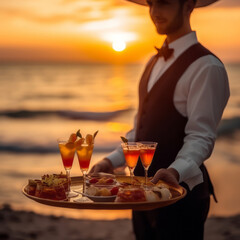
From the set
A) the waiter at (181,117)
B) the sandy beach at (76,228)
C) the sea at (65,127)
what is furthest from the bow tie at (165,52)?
the sea at (65,127)

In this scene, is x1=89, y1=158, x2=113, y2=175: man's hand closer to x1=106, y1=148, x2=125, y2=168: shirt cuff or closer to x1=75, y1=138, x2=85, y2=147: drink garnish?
x1=106, y1=148, x2=125, y2=168: shirt cuff

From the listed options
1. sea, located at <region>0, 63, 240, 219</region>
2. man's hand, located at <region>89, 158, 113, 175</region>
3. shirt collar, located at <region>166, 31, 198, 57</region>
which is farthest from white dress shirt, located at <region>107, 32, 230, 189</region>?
sea, located at <region>0, 63, 240, 219</region>

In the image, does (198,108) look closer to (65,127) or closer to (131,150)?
(131,150)

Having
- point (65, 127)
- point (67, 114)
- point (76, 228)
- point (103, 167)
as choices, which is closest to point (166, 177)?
point (103, 167)

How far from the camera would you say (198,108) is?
2.63 meters

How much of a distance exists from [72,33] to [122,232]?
28222 millimetres

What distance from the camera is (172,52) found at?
298 centimetres

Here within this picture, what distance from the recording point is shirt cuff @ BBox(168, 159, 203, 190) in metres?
2.56

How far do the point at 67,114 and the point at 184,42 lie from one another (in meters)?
17.7

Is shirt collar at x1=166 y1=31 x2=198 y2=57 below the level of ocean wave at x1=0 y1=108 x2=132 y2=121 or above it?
above

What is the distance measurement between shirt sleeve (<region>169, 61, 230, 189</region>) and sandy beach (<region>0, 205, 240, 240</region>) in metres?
3.58

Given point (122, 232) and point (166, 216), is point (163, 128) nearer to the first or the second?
point (166, 216)

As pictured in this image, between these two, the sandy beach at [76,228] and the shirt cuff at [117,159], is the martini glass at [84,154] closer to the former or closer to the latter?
the shirt cuff at [117,159]

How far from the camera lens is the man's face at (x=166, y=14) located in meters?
2.80
